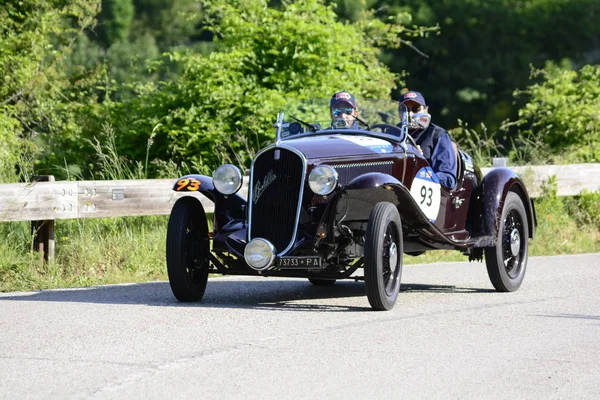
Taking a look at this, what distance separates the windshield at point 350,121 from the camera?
9.52 m

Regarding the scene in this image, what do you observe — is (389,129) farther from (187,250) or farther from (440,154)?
(187,250)

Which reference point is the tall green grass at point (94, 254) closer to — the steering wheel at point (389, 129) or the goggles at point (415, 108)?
the steering wheel at point (389, 129)

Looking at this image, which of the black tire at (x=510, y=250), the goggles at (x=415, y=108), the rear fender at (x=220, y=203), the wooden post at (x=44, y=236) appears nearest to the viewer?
the rear fender at (x=220, y=203)

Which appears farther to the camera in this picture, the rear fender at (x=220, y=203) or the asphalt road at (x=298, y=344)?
the rear fender at (x=220, y=203)

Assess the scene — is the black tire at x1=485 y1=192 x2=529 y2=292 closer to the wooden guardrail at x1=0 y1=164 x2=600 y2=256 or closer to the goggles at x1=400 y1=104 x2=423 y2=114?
the goggles at x1=400 y1=104 x2=423 y2=114

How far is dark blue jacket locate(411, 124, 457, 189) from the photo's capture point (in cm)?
984

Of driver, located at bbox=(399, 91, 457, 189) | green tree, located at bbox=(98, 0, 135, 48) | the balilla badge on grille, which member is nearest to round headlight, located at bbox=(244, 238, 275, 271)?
the balilla badge on grille

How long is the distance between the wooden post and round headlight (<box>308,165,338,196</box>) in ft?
12.0

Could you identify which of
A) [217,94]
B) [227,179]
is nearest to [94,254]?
[227,179]

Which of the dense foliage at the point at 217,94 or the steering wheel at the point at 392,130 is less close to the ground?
the dense foliage at the point at 217,94

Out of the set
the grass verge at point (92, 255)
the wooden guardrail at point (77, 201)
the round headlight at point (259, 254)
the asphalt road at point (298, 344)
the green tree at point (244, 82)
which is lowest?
the asphalt road at point (298, 344)

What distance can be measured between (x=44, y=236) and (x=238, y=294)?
2.47 meters

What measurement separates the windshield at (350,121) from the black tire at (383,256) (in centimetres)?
111

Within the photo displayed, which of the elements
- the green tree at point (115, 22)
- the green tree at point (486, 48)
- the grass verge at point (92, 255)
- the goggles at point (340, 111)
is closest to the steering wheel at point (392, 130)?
the goggles at point (340, 111)
